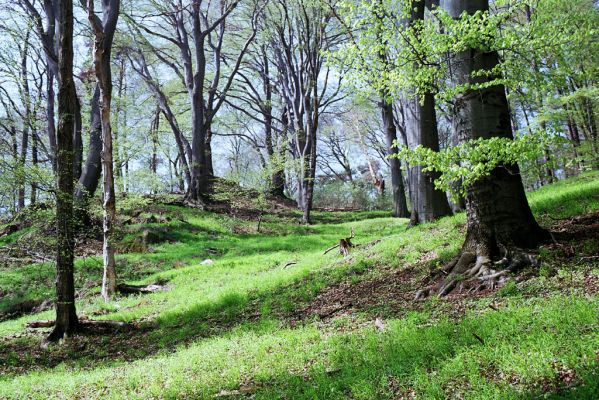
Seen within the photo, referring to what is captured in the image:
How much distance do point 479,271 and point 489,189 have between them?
1.10 m

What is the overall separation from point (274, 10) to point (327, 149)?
20.1 m

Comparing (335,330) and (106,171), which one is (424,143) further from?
(106,171)

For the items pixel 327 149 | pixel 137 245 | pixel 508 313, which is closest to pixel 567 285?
pixel 508 313

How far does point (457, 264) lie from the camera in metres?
5.79

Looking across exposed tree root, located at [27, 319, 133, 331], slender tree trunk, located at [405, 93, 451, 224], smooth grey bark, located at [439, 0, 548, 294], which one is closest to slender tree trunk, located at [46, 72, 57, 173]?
exposed tree root, located at [27, 319, 133, 331]

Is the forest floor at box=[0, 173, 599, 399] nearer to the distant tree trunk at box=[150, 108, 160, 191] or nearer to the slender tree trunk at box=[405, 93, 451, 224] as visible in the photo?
the slender tree trunk at box=[405, 93, 451, 224]

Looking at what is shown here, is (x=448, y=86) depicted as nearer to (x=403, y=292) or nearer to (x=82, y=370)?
(x=403, y=292)

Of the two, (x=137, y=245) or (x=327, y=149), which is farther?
(x=327, y=149)

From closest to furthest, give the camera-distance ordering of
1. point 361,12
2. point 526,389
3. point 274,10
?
point 526,389
point 361,12
point 274,10

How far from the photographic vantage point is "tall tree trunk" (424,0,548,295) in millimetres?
5438

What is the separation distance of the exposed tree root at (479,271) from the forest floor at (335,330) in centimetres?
16

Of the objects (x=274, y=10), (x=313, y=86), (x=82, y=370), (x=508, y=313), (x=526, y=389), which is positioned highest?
(x=274, y=10)

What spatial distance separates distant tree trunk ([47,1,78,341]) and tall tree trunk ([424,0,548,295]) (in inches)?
250

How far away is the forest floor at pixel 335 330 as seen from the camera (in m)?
3.24
